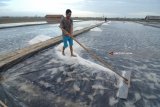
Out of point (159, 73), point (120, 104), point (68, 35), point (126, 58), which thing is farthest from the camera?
point (126, 58)

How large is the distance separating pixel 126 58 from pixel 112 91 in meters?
4.25

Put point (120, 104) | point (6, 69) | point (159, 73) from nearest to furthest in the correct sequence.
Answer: point (120, 104), point (6, 69), point (159, 73)

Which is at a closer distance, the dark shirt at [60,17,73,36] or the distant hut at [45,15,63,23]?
the distant hut at [45,15,63,23]

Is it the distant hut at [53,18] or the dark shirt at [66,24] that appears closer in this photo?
the distant hut at [53,18]

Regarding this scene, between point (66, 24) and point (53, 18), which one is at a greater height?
point (53, 18)

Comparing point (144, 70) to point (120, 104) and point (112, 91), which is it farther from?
point (120, 104)

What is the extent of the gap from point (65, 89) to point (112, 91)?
1.15 metres

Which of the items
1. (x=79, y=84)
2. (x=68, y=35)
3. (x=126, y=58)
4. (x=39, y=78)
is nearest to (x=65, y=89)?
(x=79, y=84)

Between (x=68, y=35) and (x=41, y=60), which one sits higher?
(x=68, y=35)

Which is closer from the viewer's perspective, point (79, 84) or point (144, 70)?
point (79, 84)

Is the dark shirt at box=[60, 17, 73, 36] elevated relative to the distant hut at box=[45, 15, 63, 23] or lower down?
lower down

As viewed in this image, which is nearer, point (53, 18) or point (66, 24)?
point (53, 18)

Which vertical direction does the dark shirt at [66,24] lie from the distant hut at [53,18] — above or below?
below

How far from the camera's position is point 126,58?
9695mm
